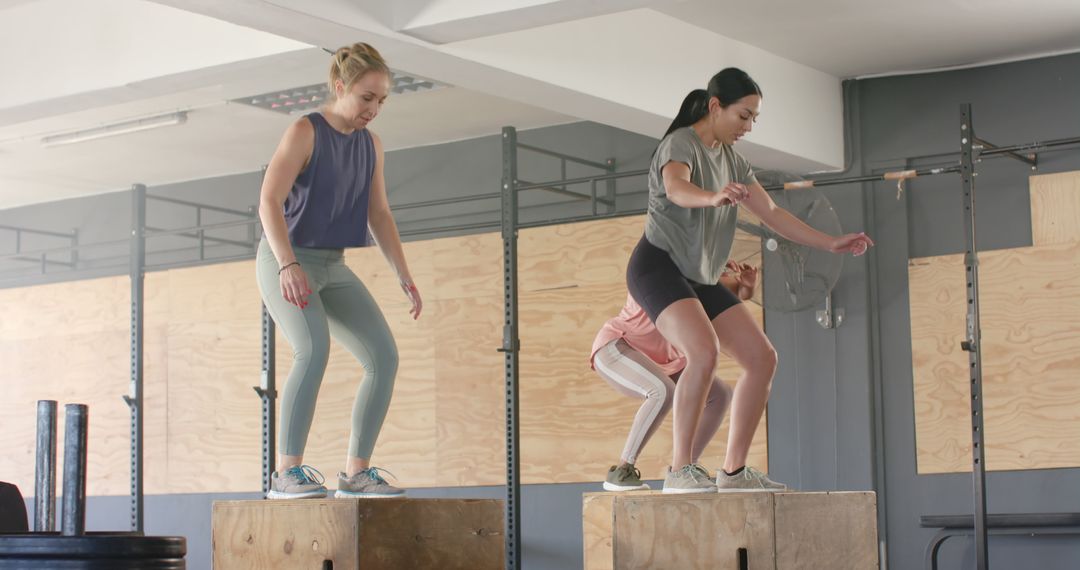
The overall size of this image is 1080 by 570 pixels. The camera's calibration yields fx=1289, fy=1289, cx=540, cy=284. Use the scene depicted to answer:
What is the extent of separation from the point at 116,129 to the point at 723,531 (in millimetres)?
4703

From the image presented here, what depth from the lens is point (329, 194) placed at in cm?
334

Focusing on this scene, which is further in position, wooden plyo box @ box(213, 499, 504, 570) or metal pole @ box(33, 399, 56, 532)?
wooden plyo box @ box(213, 499, 504, 570)

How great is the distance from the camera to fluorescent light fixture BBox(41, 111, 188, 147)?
6.59 m

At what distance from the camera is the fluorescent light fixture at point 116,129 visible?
659cm

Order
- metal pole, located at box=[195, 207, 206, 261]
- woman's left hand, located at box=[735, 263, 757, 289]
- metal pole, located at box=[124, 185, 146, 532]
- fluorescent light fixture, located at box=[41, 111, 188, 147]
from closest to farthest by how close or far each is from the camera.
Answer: woman's left hand, located at box=[735, 263, 757, 289] < metal pole, located at box=[124, 185, 146, 532] < fluorescent light fixture, located at box=[41, 111, 188, 147] < metal pole, located at box=[195, 207, 206, 261]

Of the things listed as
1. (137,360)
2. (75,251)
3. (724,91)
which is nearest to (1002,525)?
(724,91)

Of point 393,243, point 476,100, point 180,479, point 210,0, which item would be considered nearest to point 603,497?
point 393,243

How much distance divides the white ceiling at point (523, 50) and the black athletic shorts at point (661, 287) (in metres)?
0.98

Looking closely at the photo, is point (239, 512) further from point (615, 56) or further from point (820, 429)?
point (820, 429)

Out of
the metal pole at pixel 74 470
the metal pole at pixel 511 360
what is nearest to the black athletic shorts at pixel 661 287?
the metal pole at pixel 511 360

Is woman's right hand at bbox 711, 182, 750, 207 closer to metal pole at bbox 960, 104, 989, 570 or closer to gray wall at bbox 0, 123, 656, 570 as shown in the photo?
metal pole at bbox 960, 104, 989, 570

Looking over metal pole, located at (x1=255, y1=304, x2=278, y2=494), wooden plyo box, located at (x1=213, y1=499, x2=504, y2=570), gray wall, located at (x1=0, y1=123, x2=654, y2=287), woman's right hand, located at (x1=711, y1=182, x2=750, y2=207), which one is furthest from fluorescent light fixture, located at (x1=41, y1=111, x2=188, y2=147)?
woman's right hand, located at (x1=711, y1=182, x2=750, y2=207)

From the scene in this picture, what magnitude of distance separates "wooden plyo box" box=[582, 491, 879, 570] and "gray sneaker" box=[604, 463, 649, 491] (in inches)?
17.1

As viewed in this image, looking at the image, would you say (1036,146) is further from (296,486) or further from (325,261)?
(296,486)
